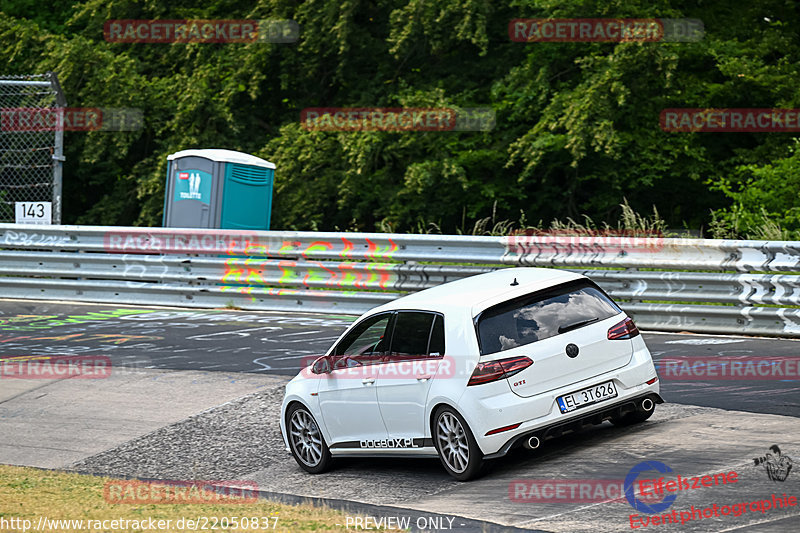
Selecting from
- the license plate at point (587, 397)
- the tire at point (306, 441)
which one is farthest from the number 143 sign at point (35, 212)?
the license plate at point (587, 397)

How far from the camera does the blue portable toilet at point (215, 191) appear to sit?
1786 cm

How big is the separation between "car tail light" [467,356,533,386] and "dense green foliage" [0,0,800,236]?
1469 centimetres

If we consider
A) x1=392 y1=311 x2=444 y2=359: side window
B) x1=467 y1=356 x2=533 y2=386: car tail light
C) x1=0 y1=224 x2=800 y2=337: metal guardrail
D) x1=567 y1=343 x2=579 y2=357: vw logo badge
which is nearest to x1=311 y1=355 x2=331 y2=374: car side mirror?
x1=392 y1=311 x2=444 y2=359: side window

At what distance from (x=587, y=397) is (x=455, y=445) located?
1.03 meters

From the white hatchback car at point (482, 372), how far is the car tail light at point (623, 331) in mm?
11

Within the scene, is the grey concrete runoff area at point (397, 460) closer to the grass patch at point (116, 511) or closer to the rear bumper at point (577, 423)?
the rear bumper at point (577, 423)

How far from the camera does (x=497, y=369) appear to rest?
801 centimetres

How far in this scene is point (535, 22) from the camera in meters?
24.6

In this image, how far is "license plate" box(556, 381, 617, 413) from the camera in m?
8.16

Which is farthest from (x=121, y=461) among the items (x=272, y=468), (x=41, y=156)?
(x=41, y=156)

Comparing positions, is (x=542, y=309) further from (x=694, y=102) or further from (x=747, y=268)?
(x=694, y=102)

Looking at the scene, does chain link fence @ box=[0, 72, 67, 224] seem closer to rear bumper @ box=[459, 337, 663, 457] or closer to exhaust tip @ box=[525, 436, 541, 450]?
rear bumper @ box=[459, 337, 663, 457]

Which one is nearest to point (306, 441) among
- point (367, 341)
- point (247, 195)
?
point (367, 341)

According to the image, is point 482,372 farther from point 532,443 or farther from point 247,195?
point 247,195
